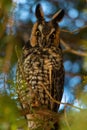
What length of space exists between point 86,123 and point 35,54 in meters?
1.99

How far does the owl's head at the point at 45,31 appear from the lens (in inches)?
121

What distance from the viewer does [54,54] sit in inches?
123

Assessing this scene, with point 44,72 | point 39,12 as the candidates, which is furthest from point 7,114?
point 39,12

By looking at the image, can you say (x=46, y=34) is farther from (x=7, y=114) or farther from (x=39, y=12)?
(x=7, y=114)

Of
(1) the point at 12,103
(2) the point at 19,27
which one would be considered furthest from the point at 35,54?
(1) the point at 12,103

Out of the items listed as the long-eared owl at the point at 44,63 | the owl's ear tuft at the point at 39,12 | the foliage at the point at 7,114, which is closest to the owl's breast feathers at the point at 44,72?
the long-eared owl at the point at 44,63

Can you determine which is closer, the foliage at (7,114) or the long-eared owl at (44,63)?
the foliage at (7,114)

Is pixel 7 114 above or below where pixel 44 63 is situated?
above

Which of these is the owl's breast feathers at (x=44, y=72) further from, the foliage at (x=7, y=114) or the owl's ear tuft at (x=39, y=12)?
the foliage at (x=7, y=114)

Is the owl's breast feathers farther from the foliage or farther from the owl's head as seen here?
the foliage

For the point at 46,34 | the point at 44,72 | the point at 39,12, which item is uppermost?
the point at 39,12

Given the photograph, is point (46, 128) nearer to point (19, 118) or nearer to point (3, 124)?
point (19, 118)

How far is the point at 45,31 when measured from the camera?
305 centimetres

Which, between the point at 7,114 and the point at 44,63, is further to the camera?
the point at 44,63
